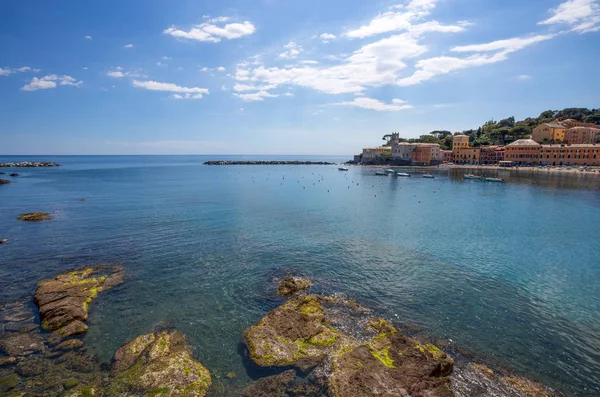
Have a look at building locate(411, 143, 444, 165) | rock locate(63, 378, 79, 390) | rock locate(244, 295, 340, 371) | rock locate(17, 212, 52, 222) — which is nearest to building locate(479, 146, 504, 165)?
building locate(411, 143, 444, 165)

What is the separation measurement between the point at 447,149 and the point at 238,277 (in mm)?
187686

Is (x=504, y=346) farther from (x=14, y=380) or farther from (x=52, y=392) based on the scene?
(x=14, y=380)

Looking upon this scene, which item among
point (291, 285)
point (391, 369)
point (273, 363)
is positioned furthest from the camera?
point (291, 285)

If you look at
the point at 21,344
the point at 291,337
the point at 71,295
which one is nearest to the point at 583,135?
the point at 291,337

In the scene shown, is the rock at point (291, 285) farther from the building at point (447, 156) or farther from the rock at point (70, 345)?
the building at point (447, 156)

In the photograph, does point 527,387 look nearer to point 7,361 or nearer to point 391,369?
point 391,369

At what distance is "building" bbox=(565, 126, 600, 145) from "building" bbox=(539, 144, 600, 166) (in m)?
20.1

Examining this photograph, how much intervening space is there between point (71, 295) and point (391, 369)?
62.8 ft

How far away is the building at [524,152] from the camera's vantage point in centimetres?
13550

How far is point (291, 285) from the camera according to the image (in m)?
20.9

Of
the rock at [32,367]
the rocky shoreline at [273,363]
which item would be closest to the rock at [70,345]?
the rocky shoreline at [273,363]

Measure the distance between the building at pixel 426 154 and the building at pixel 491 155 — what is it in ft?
61.5

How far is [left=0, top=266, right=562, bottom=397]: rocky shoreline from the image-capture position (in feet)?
39.5

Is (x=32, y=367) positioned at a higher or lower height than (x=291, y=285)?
lower
